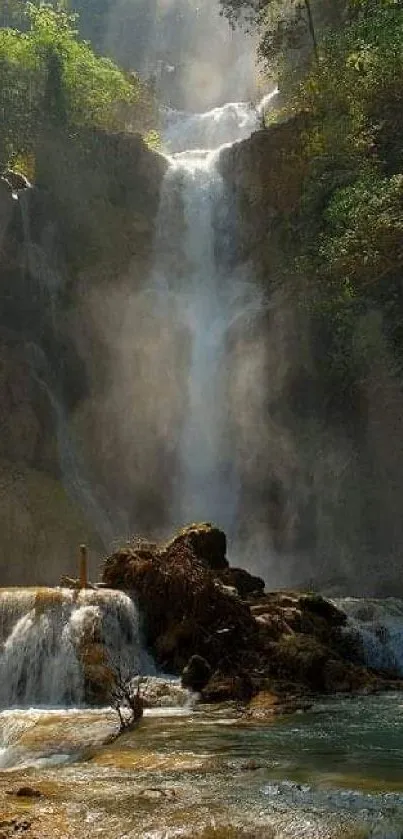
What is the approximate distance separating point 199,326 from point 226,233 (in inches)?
215

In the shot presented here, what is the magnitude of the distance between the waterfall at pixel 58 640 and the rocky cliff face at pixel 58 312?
13579mm

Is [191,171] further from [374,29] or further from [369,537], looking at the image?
[369,537]

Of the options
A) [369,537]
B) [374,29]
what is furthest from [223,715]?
[374,29]

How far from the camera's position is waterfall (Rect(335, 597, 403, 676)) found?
65.0 ft

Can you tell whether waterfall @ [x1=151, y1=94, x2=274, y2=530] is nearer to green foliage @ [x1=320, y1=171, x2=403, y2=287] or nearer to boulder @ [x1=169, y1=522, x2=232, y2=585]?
green foliage @ [x1=320, y1=171, x2=403, y2=287]

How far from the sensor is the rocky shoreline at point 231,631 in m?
15.9

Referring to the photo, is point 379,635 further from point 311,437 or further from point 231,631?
point 311,437

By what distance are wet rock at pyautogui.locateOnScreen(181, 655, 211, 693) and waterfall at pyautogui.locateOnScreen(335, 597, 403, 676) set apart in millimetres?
4916

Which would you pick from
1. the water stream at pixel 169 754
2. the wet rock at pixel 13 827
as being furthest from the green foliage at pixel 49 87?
the wet rock at pixel 13 827

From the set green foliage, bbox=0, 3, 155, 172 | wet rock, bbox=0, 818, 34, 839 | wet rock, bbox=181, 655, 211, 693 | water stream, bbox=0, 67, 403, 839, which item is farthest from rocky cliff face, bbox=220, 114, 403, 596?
wet rock, bbox=0, 818, 34, 839

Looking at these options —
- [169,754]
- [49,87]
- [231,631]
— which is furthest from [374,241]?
[49,87]

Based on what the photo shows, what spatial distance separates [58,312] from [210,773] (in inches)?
1173

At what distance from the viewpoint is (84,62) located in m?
49.0

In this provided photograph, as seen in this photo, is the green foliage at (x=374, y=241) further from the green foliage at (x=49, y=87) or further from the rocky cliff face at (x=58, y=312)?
the green foliage at (x=49, y=87)
